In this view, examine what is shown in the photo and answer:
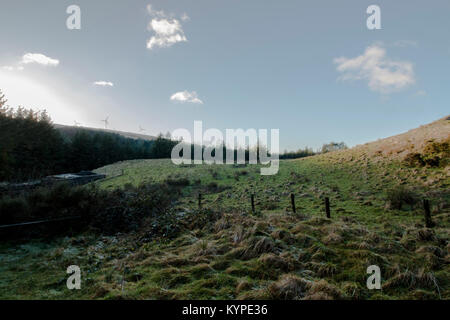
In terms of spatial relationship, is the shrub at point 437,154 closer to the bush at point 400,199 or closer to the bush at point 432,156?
the bush at point 432,156

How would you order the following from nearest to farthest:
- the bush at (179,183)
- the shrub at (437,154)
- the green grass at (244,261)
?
1. the green grass at (244,261)
2. the shrub at (437,154)
3. the bush at (179,183)

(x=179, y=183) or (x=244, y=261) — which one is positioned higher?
(x=179, y=183)

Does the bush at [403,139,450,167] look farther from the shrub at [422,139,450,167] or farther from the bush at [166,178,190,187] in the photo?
the bush at [166,178,190,187]

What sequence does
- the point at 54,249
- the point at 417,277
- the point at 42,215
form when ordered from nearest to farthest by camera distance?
1. the point at 417,277
2. the point at 54,249
3. the point at 42,215

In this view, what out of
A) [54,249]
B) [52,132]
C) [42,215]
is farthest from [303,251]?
[52,132]

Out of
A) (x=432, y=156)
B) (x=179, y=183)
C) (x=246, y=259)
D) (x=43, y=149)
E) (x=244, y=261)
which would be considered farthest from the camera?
(x=43, y=149)

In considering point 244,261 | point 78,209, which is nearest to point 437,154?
point 244,261

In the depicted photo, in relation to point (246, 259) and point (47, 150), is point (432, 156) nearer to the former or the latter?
point (246, 259)

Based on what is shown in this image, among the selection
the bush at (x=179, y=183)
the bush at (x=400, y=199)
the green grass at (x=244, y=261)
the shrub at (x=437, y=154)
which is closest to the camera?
the green grass at (x=244, y=261)

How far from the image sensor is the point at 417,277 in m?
5.11

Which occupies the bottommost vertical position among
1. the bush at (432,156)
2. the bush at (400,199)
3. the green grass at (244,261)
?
the green grass at (244,261)

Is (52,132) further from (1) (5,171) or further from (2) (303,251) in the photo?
(2) (303,251)

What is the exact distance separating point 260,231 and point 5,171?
119 feet

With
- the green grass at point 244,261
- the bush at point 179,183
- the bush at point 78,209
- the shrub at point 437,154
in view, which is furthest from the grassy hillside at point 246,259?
the bush at point 179,183
